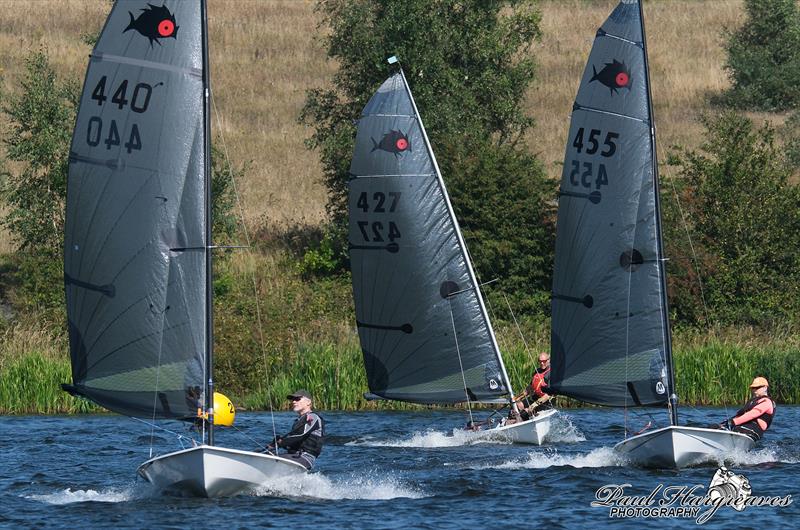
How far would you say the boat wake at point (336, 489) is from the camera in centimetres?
1953

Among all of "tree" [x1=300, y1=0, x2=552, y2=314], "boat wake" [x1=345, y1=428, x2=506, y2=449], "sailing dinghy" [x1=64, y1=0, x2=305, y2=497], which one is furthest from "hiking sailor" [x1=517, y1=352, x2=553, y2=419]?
"tree" [x1=300, y1=0, x2=552, y2=314]

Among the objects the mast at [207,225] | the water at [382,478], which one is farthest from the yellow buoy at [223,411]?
the mast at [207,225]

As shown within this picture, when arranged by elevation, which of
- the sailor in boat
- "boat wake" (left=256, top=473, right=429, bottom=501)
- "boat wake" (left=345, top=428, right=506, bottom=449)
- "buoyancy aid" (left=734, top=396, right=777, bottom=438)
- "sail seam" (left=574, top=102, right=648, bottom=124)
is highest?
"sail seam" (left=574, top=102, right=648, bottom=124)

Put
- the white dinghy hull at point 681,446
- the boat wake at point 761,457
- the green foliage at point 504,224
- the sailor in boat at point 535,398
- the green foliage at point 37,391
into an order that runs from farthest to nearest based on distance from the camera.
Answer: the green foliage at point 504,224 → the green foliage at point 37,391 → the sailor in boat at point 535,398 → the boat wake at point 761,457 → the white dinghy hull at point 681,446

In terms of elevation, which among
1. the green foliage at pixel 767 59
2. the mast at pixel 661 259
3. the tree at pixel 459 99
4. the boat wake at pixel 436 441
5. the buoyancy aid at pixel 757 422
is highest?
the green foliage at pixel 767 59

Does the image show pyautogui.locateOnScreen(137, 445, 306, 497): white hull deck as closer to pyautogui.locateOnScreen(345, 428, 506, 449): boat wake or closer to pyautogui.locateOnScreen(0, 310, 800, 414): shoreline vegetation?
pyautogui.locateOnScreen(345, 428, 506, 449): boat wake

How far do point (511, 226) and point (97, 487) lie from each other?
23510 millimetres

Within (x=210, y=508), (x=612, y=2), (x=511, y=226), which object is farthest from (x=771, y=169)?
(x=612, y=2)

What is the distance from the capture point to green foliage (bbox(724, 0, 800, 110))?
213 feet

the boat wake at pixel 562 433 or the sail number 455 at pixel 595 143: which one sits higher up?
the sail number 455 at pixel 595 143

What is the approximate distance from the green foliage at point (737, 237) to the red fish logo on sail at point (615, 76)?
16216mm

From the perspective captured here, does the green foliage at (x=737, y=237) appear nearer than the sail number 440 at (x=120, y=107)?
No

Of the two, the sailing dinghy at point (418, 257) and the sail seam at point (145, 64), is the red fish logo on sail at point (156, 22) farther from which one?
the sailing dinghy at point (418, 257)

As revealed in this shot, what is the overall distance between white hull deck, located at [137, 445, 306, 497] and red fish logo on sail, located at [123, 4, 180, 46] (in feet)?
18.6
